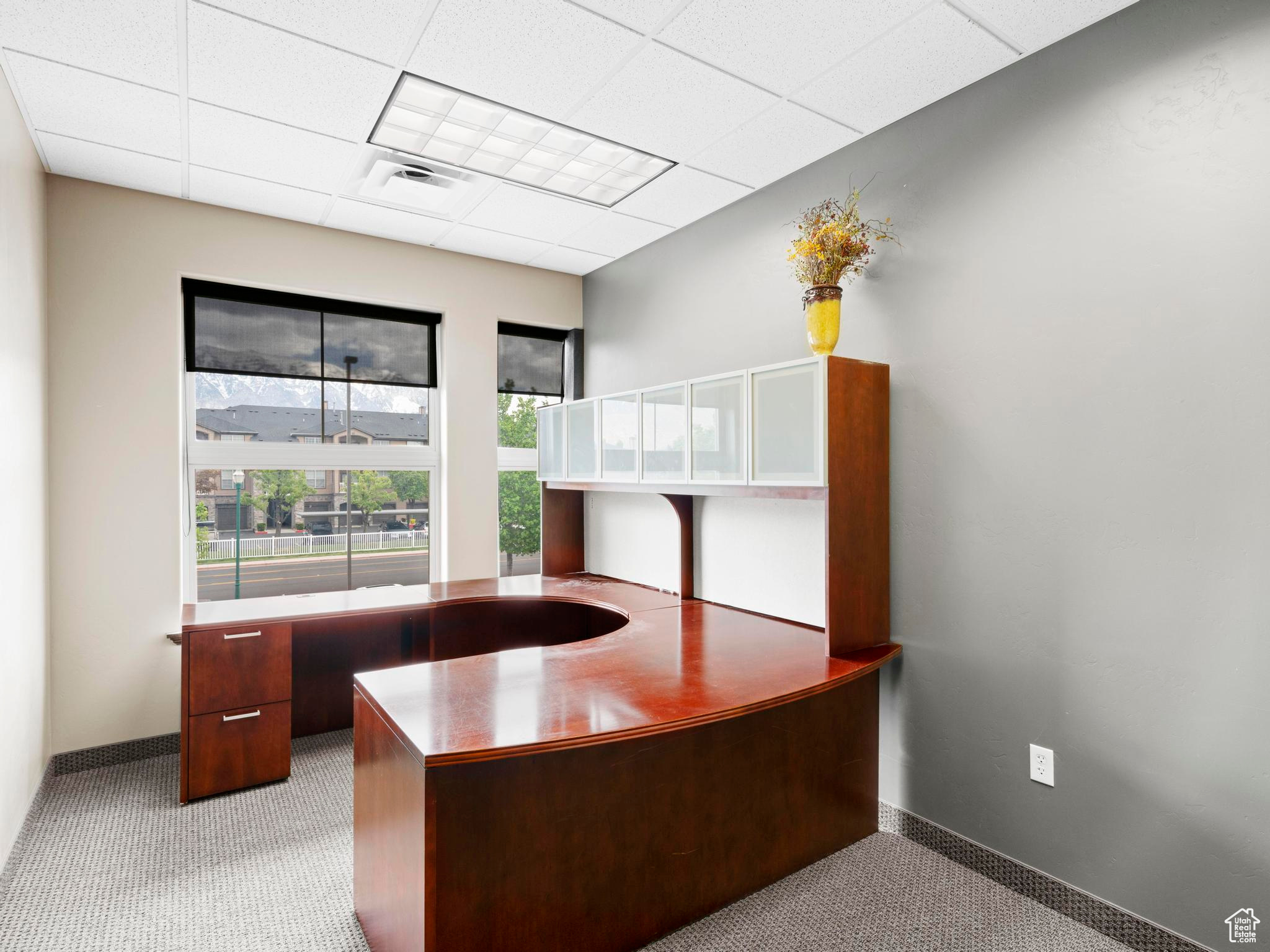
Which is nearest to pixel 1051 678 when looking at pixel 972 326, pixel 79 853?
pixel 972 326

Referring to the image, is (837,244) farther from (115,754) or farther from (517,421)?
(115,754)

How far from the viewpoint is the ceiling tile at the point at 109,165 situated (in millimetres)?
2627

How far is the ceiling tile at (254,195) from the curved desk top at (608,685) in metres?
2.23

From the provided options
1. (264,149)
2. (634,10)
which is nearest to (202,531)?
(264,149)

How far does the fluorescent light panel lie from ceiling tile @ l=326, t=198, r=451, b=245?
2.13ft

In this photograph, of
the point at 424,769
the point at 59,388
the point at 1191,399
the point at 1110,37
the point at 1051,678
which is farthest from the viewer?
the point at 59,388

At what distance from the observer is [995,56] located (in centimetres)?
207

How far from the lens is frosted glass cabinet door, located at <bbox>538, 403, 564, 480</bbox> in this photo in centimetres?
372

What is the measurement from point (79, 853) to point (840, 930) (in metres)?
2.48

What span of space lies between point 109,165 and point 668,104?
231cm

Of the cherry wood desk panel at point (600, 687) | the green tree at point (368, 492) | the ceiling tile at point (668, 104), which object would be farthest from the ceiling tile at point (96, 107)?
the cherry wood desk panel at point (600, 687)

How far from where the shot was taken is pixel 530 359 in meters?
4.31

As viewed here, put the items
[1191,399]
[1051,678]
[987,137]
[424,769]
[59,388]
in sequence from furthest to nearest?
[59,388], [987,137], [1051,678], [1191,399], [424,769]

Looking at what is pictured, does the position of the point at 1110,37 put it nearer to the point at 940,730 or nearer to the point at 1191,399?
the point at 1191,399
